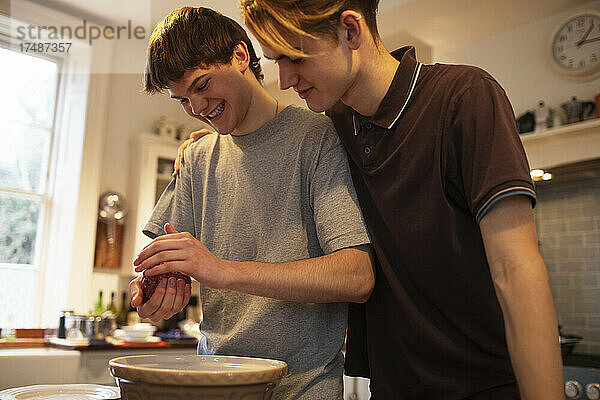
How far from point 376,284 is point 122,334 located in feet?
8.41

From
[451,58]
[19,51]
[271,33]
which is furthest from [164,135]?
[271,33]

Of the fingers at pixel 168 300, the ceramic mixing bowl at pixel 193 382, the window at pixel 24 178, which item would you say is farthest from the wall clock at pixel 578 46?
the window at pixel 24 178

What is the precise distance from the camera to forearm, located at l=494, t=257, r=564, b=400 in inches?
28.1

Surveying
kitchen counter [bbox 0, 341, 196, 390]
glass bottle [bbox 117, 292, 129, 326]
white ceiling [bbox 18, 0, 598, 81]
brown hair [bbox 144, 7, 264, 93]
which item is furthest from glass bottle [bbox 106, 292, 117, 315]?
brown hair [bbox 144, 7, 264, 93]

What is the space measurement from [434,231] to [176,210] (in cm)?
58

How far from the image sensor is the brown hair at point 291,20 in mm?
904

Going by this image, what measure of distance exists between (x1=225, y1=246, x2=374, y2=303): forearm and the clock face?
270 centimetres

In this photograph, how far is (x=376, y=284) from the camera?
3.34 feet

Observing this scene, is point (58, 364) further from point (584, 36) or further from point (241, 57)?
point (584, 36)

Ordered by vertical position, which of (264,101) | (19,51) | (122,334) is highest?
(19,51)

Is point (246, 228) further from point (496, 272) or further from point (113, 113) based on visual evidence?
point (113, 113)

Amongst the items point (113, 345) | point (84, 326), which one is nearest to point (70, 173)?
point (84, 326)

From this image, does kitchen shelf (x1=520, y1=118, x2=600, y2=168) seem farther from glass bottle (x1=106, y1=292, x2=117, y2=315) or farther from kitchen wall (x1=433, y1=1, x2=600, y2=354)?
glass bottle (x1=106, y1=292, x2=117, y2=315)

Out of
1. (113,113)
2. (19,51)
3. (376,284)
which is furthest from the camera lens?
(113,113)
